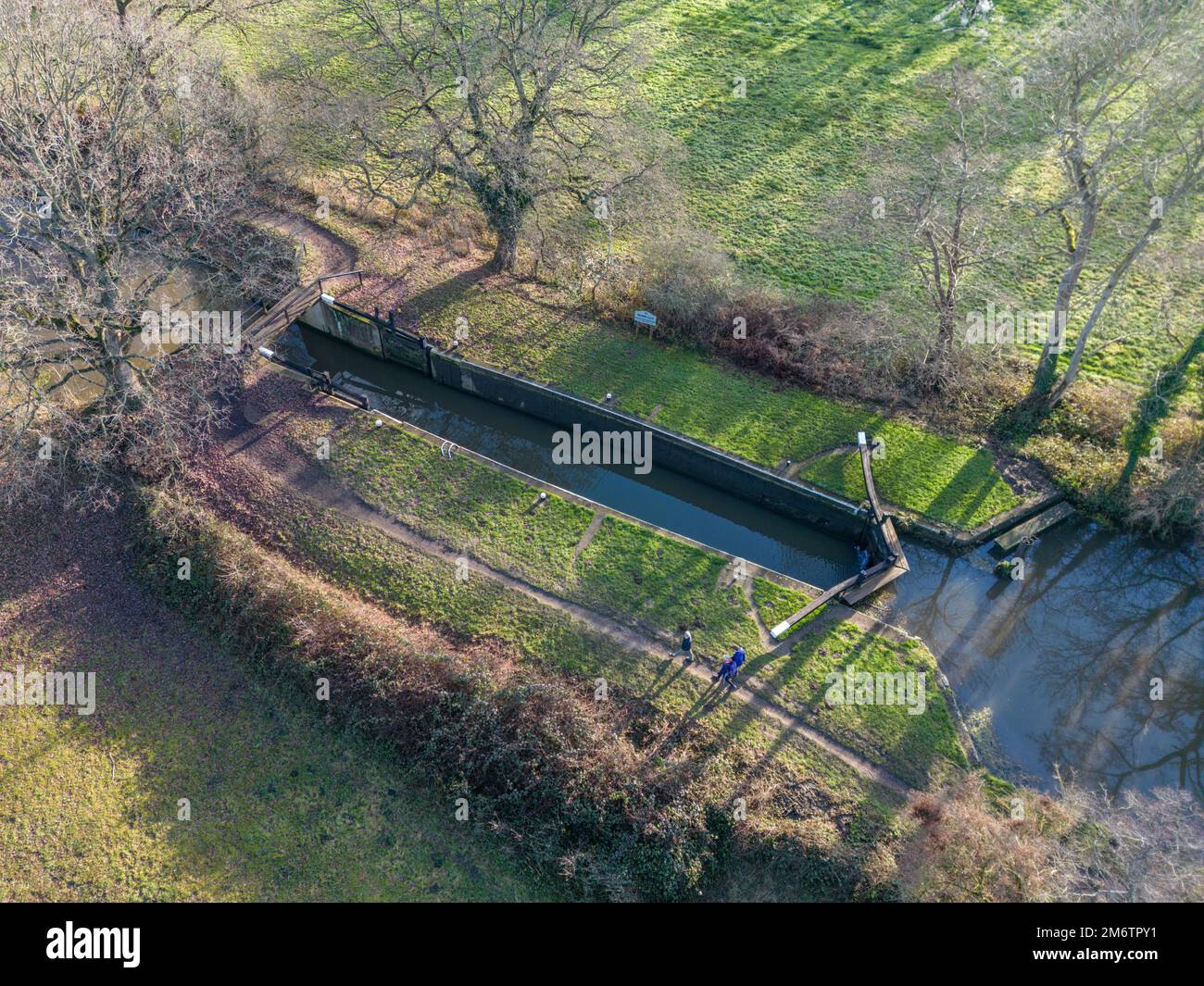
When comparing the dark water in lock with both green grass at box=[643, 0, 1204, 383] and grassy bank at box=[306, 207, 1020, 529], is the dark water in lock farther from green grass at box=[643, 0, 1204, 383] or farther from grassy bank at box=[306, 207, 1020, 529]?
Result: green grass at box=[643, 0, 1204, 383]

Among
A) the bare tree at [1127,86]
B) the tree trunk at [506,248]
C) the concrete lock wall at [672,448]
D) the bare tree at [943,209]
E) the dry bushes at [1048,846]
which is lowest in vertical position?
the dry bushes at [1048,846]

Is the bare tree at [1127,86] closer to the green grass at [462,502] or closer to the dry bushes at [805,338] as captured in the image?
the dry bushes at [805,338]

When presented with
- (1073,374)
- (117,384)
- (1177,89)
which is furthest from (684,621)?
(1177,89)

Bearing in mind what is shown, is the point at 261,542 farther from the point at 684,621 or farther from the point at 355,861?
the point at 684,621

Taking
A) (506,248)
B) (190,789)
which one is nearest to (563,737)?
(190,789)

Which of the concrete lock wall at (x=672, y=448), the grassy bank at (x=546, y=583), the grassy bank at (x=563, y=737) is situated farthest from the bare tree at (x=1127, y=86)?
the grassy bank at (x=563, y=737)
